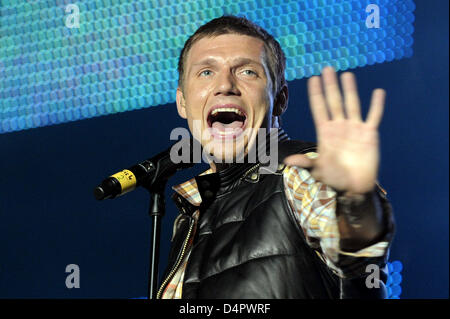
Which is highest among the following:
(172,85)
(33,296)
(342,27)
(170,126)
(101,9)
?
(101,9)

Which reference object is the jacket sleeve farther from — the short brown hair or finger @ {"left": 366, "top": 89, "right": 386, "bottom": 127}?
the short brown hair

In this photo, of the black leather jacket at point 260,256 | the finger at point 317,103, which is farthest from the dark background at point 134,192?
the finger at point 317,103

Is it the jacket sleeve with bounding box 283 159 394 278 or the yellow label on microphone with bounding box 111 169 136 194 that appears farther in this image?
the yellow label on microphone with bounding box 111 169 136 194

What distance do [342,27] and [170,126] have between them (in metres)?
0.97

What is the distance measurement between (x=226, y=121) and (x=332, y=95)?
712mm

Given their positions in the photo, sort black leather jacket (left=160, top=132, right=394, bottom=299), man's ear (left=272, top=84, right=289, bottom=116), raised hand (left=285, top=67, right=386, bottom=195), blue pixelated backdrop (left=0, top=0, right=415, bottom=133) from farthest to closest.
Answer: blue pixelated backdrop (left=0, top=0, right=415, bottom=133), man's ear (left=272, top=84, right=289, bottom=116), black leather jacket (left=160, top=132, right=394, bottom=299), raised hand (left=285, top=67, right=386, bottom=195)

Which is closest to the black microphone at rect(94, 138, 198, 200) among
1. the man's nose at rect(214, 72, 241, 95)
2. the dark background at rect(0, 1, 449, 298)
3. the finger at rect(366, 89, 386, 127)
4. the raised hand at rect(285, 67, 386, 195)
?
the man's nose at rect(214, 72, 241, 95)

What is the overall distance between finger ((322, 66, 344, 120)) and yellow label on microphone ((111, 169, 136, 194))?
2.17 ft

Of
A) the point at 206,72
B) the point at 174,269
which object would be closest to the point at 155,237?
the point at 174,269

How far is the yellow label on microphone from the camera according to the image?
138 cm
